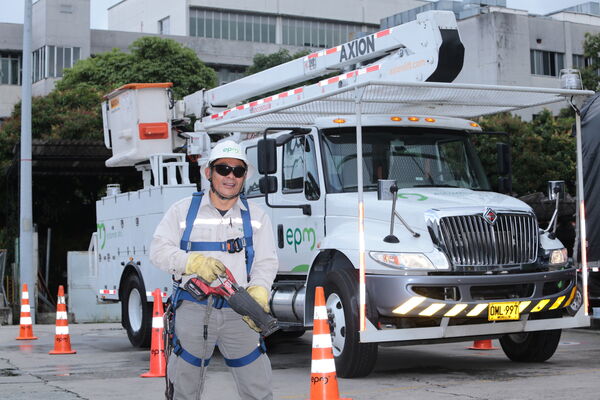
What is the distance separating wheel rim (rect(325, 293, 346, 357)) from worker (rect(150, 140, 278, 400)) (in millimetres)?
3979

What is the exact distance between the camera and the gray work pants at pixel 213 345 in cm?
614

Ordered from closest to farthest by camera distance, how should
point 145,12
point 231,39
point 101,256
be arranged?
point 101,256 → point 231,39 → point 145,12

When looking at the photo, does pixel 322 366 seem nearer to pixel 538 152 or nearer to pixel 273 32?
pixel 538 152

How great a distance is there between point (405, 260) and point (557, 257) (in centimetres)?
194

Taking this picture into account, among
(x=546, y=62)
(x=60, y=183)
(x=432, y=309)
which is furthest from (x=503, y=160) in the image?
(x=546, y=62)

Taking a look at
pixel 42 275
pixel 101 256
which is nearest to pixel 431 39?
pixel 101 256

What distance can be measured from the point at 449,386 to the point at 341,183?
2614mm

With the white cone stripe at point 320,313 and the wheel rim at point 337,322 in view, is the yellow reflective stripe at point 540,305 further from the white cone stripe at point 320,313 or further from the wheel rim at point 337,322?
the white cone stripe at point 320,313

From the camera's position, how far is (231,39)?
75.1 metres

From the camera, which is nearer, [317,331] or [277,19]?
[317,331]

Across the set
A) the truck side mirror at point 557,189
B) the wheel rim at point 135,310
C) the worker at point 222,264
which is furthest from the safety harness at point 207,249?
the wheel rim at point 135,310

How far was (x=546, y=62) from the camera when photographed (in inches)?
2265

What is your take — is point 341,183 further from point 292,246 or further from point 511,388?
point 511,388

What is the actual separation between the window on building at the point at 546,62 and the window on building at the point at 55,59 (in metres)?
28.3
